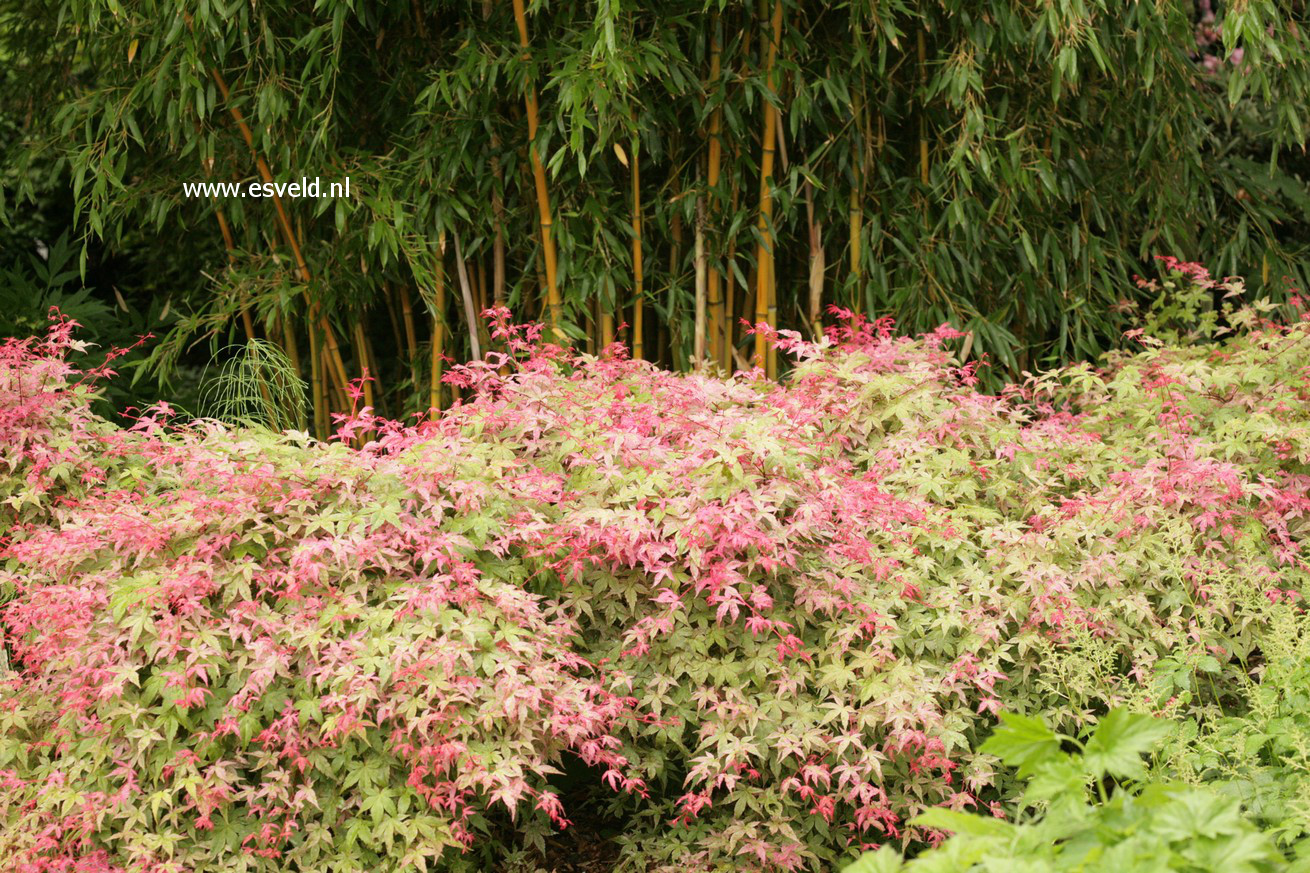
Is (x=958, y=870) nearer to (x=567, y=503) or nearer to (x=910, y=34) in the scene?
(x=567, y=503)

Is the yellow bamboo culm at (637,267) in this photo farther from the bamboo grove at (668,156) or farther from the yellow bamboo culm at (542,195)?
the yellow bamboo culm at (542,195)

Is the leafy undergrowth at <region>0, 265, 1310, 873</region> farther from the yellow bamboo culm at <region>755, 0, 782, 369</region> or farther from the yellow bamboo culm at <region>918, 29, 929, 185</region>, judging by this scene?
the yellow bamboo culm at <region>918, 29, 929, 185</region>

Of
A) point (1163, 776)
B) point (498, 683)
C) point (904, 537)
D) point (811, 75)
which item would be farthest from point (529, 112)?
point (1163, 776)

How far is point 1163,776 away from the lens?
6.34 feet

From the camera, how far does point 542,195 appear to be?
3.21 meters

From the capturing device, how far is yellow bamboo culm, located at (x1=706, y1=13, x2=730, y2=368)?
326 centimetres

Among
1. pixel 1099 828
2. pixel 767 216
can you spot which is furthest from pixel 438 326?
pixel 1099 828

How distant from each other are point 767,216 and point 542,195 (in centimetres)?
64

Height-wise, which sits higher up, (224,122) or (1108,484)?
(224,122)

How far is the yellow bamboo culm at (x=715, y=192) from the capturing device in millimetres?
3258

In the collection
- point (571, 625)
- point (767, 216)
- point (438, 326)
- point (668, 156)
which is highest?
point (668, 156)

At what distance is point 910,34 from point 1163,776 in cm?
241

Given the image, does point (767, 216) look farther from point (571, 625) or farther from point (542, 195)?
point (571, 625)

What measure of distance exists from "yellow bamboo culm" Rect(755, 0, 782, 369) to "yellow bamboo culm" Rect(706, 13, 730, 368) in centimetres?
12
